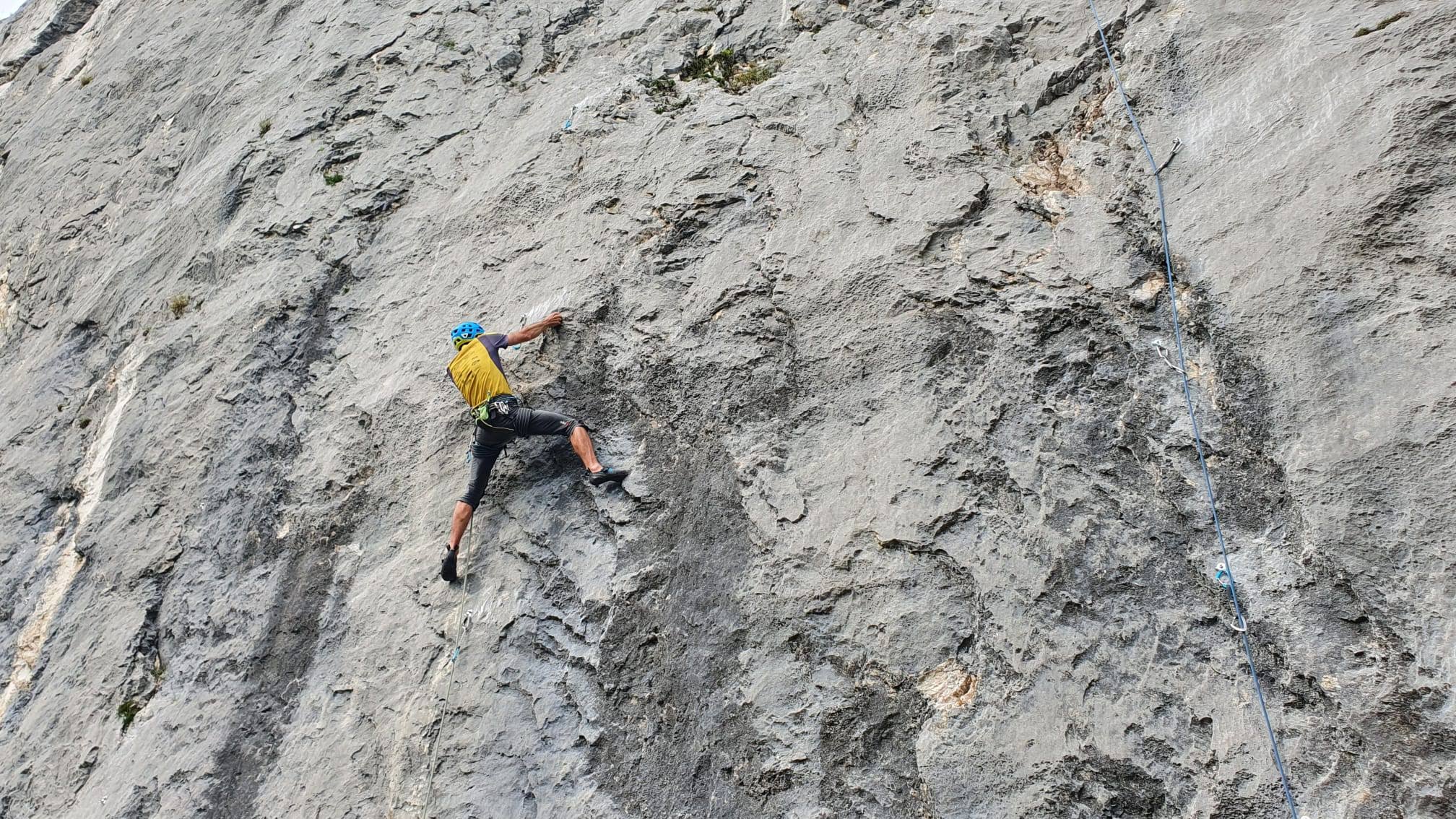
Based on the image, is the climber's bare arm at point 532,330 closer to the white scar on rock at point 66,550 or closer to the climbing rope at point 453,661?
the climbing rope at point 453,661

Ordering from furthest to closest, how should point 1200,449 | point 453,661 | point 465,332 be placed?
point 465,332 → point 453,661 → point 1200,449

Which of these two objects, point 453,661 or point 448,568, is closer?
point 453,661

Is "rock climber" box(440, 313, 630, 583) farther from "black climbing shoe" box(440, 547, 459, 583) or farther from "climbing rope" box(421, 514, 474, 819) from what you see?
"climbing rope" box(421, 514, 474, 819)

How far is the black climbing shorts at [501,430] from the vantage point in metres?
6.45

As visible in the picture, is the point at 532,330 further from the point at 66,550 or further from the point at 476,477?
the point at 66,550

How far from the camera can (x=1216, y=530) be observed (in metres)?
5.07

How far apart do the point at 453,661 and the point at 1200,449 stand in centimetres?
476

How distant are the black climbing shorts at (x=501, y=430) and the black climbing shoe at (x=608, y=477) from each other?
397 millimetres

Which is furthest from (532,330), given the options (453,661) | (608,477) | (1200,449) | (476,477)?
(1200,449)

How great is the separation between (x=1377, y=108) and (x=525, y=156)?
644 cm

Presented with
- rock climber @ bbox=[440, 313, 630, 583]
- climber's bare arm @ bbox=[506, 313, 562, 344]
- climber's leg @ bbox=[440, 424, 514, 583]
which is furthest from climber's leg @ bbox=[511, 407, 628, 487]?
climber's bare arm @ bbox=[506, 313, 562, 344]

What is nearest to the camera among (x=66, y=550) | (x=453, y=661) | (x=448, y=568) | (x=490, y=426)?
(x=453, y=661)

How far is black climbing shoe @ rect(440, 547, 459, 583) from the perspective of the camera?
6.32m

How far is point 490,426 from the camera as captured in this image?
254 inches
